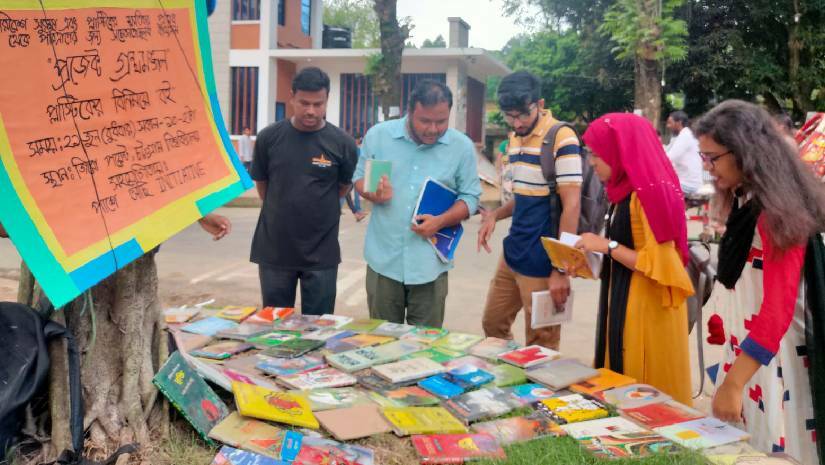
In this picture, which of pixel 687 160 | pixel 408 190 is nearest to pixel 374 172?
pixel 408 190

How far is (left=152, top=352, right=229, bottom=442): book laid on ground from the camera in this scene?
2.01 m

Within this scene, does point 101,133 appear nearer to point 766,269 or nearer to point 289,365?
point 289,365

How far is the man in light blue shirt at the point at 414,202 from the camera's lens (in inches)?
131

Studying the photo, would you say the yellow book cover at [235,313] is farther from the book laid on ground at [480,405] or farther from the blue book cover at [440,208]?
the book laid on ground at [480,405]

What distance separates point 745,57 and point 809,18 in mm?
1833

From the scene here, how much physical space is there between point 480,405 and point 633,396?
55 cm

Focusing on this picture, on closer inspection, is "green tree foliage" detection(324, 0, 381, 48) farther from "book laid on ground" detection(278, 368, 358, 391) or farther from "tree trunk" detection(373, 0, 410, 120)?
"book laid on ground" detection(278, 368, 358, 391)

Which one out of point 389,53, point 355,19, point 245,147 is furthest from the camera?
point 355,19

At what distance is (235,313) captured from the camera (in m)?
3.15

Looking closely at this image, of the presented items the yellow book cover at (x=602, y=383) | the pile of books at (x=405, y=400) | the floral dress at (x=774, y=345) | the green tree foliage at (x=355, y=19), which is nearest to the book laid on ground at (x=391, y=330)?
the pile of books at (x=405, y=400)

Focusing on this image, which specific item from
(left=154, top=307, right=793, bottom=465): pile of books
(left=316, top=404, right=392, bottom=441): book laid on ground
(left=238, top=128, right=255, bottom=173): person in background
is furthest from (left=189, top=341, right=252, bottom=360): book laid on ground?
(left=238, top=128, right=255, bottom=173): person in background

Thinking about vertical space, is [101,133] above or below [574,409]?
above

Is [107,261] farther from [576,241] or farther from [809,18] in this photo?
[809,18]

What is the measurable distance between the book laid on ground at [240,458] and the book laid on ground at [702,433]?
1.15 meters
